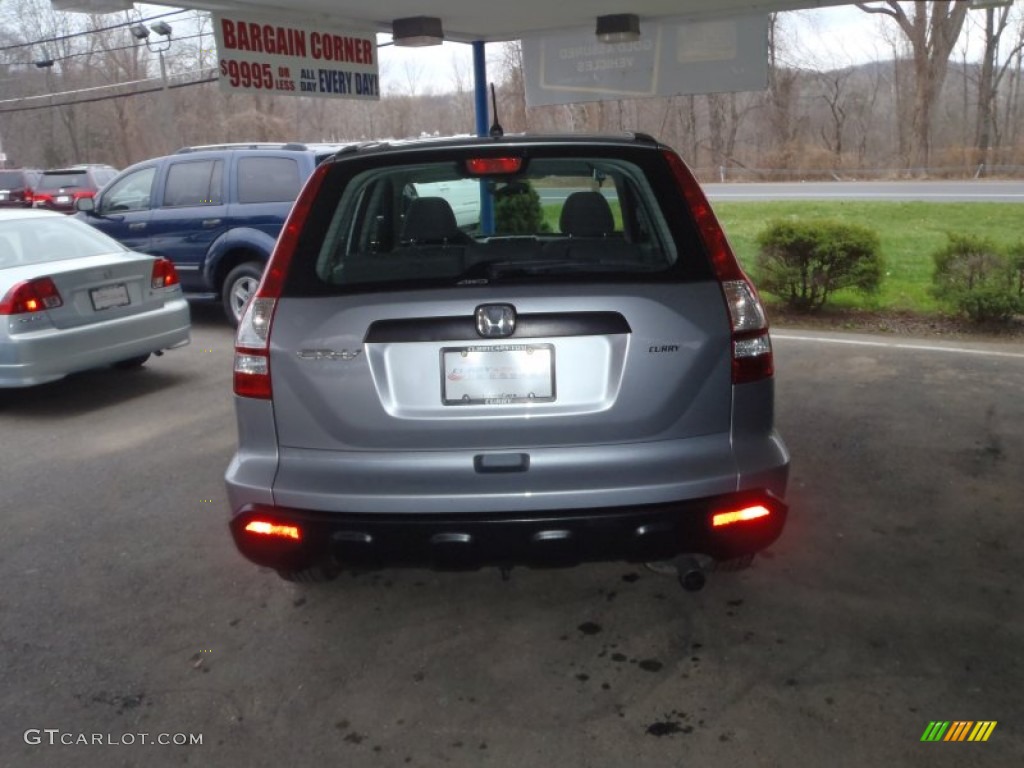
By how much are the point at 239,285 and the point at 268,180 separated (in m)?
1.16

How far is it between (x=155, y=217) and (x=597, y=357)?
8539 mm

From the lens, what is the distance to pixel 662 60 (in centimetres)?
943

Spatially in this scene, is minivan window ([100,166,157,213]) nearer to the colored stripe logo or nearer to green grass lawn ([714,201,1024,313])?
green grass lawn ([714,201,1024,313])

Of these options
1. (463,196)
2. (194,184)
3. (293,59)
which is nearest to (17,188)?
(194,184)

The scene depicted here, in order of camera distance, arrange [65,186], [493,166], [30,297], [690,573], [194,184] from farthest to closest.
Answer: [65,186] → [194,184] → [30,297] → [690,573] → [493,166]

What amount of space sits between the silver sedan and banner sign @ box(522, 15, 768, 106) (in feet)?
15.2

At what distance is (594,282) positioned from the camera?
2.89 m

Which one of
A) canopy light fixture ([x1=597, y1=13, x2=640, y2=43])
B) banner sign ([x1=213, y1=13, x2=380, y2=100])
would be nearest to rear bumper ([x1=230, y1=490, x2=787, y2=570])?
banner sign ([x1=213, y1=13, x2=380, y2=100])

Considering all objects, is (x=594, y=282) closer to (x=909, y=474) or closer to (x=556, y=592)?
(x=556, y=592)

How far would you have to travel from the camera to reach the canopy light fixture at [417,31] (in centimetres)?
773

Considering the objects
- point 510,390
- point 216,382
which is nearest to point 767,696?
point 510,390

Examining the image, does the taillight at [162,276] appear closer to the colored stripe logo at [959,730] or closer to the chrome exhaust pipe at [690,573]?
the chrome exhaust pipe at [690,573]

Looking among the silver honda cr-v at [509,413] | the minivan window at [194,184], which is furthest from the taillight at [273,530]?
the minivan window at [194,184]

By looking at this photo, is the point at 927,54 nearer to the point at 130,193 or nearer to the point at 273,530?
the point at 130,193
